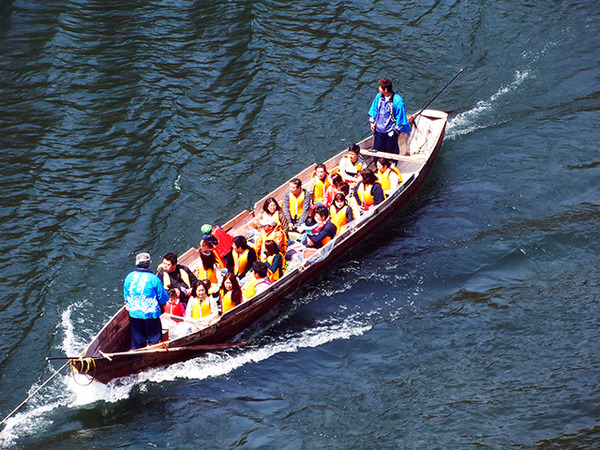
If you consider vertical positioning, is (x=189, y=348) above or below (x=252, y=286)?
below

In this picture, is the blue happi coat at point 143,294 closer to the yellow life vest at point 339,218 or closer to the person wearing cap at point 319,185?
the yellow life vest at point 339,218

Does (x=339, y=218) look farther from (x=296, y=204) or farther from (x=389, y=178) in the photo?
(x=389, y=178)

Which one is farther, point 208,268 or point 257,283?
point 208,268

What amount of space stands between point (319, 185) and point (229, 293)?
13.5 ft

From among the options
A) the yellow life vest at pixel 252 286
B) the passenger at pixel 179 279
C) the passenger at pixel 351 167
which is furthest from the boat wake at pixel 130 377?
the passenger at pixel 351 167

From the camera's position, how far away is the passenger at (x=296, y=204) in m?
15.2

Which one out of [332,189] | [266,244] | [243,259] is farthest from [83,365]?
[332,189]

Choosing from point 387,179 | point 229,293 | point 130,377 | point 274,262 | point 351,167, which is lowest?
point 130,377

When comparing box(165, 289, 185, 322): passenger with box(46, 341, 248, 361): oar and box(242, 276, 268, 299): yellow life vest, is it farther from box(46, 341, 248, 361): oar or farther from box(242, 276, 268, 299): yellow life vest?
box(242, 276, 268, 299): yellow life vest

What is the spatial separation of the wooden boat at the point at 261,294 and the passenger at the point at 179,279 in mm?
658

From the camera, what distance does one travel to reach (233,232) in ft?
49.0

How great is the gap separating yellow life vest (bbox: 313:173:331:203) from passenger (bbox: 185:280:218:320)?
3996 mm

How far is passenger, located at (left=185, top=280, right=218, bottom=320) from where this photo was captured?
42.5 ft

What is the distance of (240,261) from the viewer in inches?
550
